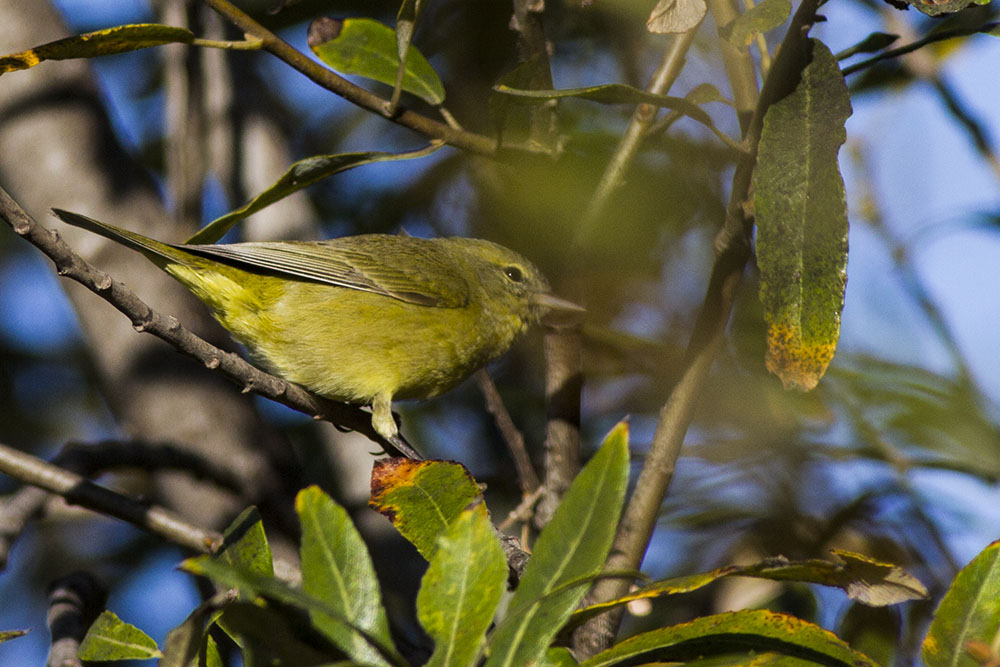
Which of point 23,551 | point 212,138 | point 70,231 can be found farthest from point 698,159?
point 23,551

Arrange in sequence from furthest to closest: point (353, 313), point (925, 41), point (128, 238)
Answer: point (353, 313), point (128, 238), point (925, 41)

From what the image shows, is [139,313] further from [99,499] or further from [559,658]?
[559,658]

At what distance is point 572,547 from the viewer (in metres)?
1.28

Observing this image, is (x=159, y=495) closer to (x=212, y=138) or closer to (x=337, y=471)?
(x=337, y=471)

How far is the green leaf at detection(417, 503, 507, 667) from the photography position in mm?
1258

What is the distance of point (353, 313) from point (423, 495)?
1880mm

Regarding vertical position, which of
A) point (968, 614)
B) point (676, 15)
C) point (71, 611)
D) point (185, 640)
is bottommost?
point (185, 640)

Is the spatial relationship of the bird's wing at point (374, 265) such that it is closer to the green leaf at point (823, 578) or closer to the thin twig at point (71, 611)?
the thin twig at point (71, 611)

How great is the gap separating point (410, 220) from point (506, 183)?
114cm

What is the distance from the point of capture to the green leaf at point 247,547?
1.54 meters

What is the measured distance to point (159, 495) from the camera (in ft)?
11.4

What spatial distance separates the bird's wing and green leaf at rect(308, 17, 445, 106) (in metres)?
0.89

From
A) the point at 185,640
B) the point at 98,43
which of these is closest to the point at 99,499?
the point at 98,43

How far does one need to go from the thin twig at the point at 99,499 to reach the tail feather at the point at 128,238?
641mm
